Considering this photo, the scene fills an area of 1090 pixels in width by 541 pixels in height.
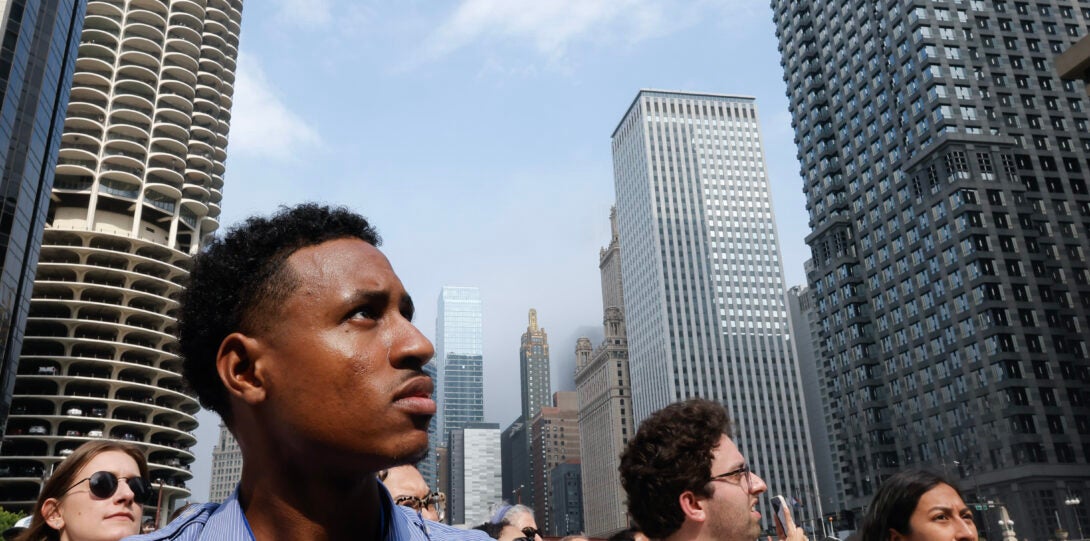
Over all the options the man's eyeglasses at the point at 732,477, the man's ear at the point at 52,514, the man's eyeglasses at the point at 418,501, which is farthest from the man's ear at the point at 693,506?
the man's ear at the point at 52,514

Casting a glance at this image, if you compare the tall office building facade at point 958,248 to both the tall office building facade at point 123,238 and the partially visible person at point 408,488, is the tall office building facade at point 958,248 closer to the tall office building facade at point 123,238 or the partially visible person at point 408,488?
the tall office building facade at point 123,238

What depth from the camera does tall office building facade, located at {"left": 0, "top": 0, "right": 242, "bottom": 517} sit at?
66812 mm

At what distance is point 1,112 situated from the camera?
41594mm

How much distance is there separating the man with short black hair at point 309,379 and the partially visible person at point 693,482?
8.77ft

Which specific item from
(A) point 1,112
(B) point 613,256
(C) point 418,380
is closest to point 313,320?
(C) point 418,380

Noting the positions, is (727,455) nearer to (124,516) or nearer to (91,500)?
(124,516)

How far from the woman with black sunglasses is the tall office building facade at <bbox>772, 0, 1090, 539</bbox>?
75.9 metres

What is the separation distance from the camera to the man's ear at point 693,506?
4.25m

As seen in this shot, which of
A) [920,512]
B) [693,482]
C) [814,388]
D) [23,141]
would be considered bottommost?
[920,512]

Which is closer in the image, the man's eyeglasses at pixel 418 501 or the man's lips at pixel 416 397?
the man's lips at pixel 416 397

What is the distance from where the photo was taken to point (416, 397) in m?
1.71

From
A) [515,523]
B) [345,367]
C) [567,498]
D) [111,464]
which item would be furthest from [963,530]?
[567,498]

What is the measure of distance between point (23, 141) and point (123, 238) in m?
29.4

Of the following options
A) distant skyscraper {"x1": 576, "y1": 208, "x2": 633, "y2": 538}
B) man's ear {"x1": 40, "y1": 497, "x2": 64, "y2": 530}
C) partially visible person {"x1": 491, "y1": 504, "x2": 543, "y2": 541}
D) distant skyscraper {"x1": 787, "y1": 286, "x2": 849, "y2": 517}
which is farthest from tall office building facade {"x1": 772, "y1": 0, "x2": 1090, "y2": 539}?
man's ear {"x1": 40, "y1": 497, "x2": 64, "y2": 530}
